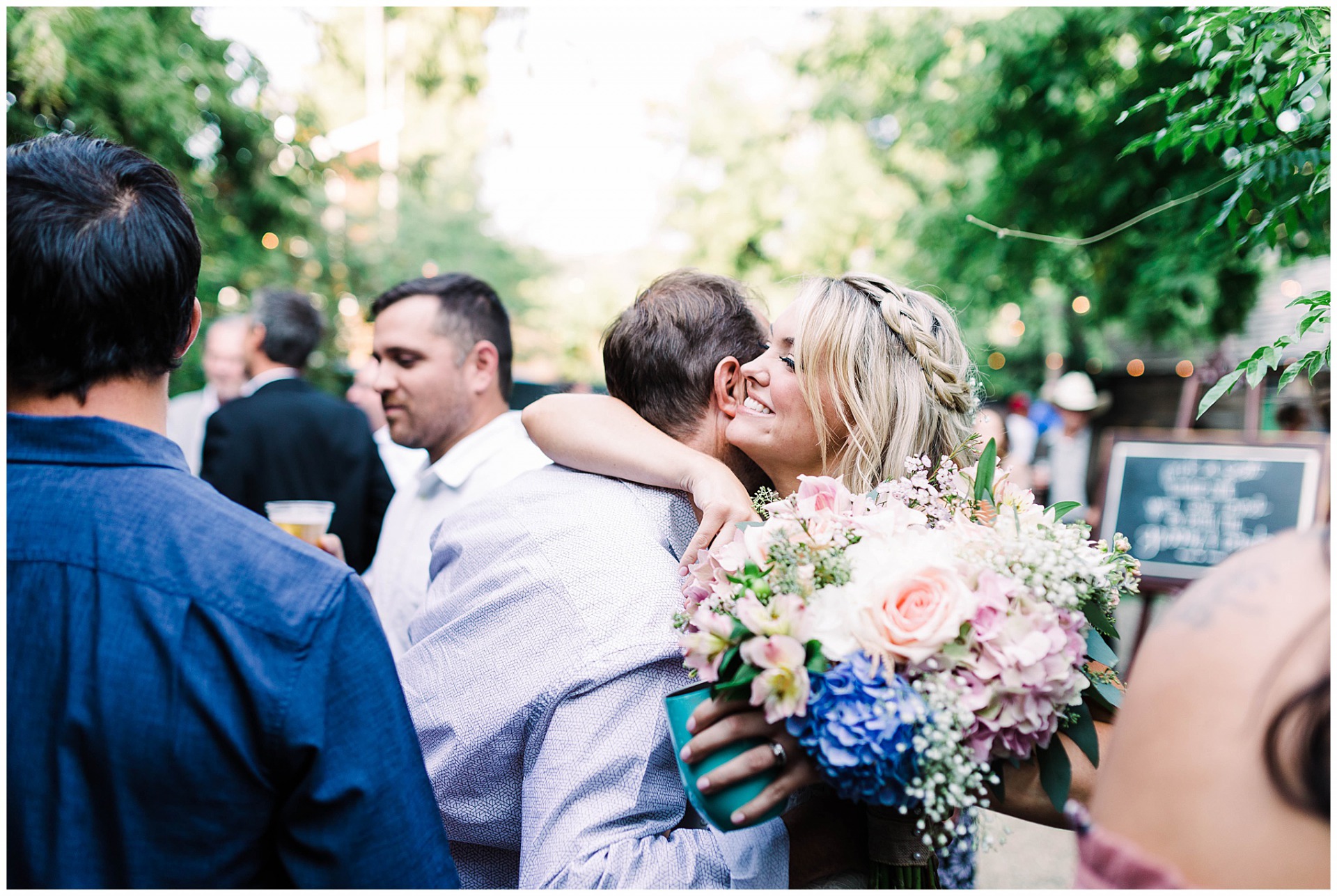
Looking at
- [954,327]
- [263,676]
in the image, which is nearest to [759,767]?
[263,676]

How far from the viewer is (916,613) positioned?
5.05ft

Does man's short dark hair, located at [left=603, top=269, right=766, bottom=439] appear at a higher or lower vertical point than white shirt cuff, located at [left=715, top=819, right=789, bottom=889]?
higher

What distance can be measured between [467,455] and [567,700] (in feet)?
6.96

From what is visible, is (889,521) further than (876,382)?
No

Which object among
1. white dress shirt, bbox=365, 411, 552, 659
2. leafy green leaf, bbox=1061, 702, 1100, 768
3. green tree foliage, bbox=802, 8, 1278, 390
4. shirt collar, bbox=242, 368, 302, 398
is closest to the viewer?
leafy green leaf, bbox=1061, 702, 1100, 768

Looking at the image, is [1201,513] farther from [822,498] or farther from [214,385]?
[214,385]

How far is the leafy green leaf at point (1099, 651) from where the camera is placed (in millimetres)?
1768


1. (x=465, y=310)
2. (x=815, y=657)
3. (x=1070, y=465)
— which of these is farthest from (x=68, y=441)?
(x=1070, y=465)

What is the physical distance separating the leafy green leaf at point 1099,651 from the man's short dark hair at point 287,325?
4416mm

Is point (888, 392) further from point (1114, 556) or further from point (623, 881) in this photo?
point (623, 881)

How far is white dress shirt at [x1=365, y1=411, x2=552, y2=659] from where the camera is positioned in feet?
11.0

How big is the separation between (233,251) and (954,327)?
811 cm

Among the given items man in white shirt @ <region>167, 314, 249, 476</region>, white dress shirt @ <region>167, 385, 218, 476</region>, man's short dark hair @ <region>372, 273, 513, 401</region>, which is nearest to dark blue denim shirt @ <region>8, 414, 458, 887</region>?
man's short dark hair @ <region>372, 273, 513, 401</region>

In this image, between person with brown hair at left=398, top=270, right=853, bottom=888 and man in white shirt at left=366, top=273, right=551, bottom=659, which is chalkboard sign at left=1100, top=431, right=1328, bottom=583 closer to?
man in white shirt at left=366, top=273, right=551, bottom=659
